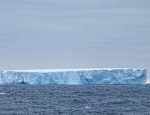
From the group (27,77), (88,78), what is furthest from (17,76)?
(88,78)

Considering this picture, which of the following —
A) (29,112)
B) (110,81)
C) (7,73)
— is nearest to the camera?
(29,112)

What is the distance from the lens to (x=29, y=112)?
2305 cm

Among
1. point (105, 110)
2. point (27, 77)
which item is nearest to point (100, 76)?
point (27, 77)

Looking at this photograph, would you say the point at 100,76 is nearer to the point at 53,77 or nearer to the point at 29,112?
the point at 53,77

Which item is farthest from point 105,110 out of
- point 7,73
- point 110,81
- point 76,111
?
point 7,73

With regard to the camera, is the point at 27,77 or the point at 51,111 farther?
the point at 27,77

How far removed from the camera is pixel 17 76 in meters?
45.0

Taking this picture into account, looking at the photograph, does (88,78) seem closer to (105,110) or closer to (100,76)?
(100,76)

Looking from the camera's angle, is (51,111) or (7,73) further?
(7,73)

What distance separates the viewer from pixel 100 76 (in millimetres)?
43938

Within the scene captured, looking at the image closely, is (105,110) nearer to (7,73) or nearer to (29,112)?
(29,112)

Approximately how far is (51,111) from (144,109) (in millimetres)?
3084

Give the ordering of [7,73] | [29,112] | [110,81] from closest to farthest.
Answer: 1. [29,112]
2. [110,81]
3. [7,73]

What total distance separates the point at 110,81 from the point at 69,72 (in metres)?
3.53
